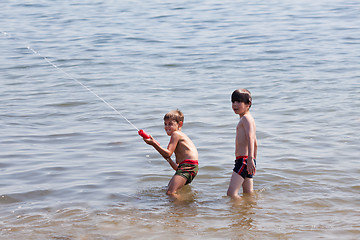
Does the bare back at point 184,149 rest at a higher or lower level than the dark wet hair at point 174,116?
lower

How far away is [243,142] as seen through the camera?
5.39 meters

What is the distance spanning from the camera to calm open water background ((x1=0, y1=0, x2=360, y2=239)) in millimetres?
5059

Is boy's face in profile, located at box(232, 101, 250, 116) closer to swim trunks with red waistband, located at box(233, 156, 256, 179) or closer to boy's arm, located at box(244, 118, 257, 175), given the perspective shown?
boy's arm, located at box(244, 118, 257, 175)

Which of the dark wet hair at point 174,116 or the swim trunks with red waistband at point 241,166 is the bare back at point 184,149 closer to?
the dark wet hair at point 174,116

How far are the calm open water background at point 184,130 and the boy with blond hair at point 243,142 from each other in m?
0.24

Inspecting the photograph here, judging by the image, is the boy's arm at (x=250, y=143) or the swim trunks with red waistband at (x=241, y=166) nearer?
the boy's arm at (x=250, y=143)

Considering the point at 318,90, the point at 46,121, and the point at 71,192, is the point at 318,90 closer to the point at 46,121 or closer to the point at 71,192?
the point at 46,121

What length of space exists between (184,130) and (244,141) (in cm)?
279

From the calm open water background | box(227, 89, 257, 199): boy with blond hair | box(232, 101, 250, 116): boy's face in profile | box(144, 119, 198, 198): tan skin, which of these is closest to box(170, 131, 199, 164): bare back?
box(144, 119, 198, 198): tan skin

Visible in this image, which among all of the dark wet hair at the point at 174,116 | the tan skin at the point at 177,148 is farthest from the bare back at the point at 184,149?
the dark wet hair at the point at 174,116

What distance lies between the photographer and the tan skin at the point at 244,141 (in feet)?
17.3

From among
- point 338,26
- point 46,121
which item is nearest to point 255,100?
point 46,121

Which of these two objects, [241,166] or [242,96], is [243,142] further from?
[242,96]

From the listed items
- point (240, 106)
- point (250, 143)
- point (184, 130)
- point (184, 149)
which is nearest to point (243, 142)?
point (250, 143)
